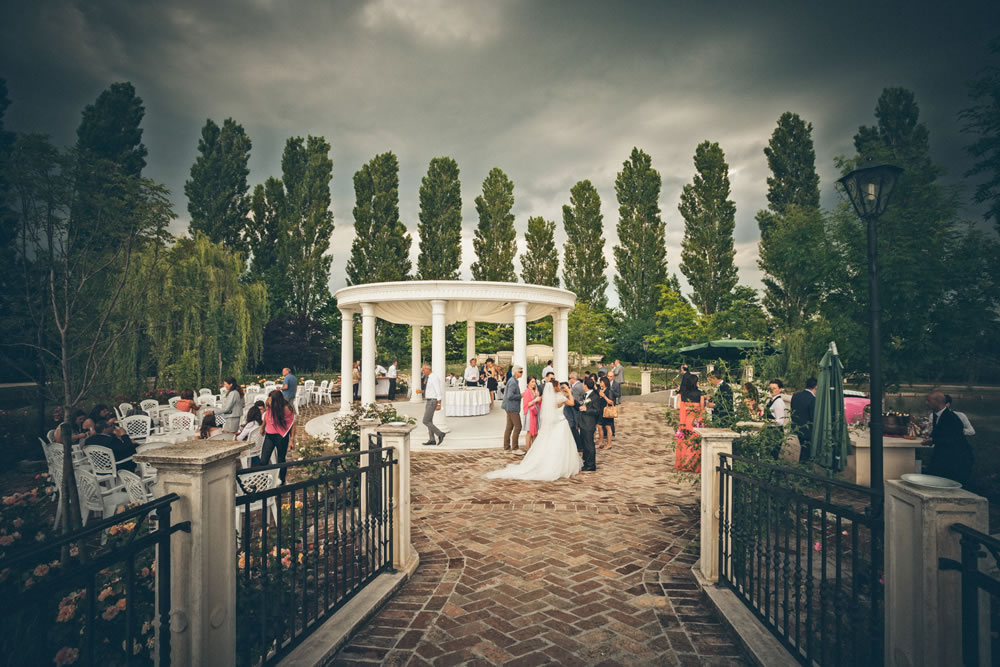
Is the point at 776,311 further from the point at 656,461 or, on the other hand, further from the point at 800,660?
the point at 800,660

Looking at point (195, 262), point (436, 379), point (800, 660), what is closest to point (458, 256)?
point (195, 262)

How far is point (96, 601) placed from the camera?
3.41m

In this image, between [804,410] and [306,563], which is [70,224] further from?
[804,410]

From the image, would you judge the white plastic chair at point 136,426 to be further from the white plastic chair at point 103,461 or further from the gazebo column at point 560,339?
the gazebo column at point 560,339

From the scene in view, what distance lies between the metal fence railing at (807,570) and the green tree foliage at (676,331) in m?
27.5

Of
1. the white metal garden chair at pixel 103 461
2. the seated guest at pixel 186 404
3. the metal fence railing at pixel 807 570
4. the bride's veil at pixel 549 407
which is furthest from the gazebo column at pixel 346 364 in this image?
the metal fence railing at pixel 807 570

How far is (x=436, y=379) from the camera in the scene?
37.2ft

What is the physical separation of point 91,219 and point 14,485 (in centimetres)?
603

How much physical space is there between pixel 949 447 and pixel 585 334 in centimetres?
2750

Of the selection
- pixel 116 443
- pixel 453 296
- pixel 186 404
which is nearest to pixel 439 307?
pixel 453 296

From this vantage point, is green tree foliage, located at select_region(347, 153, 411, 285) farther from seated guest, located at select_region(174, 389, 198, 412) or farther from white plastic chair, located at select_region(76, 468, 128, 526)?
white plastic chair, located at select_region(76, 468, 128, 526)

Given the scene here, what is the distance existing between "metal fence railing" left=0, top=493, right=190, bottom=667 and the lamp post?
6.18 metres

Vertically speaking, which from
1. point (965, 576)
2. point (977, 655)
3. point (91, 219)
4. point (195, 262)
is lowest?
point (977, 655)

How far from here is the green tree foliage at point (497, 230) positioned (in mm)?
38656
